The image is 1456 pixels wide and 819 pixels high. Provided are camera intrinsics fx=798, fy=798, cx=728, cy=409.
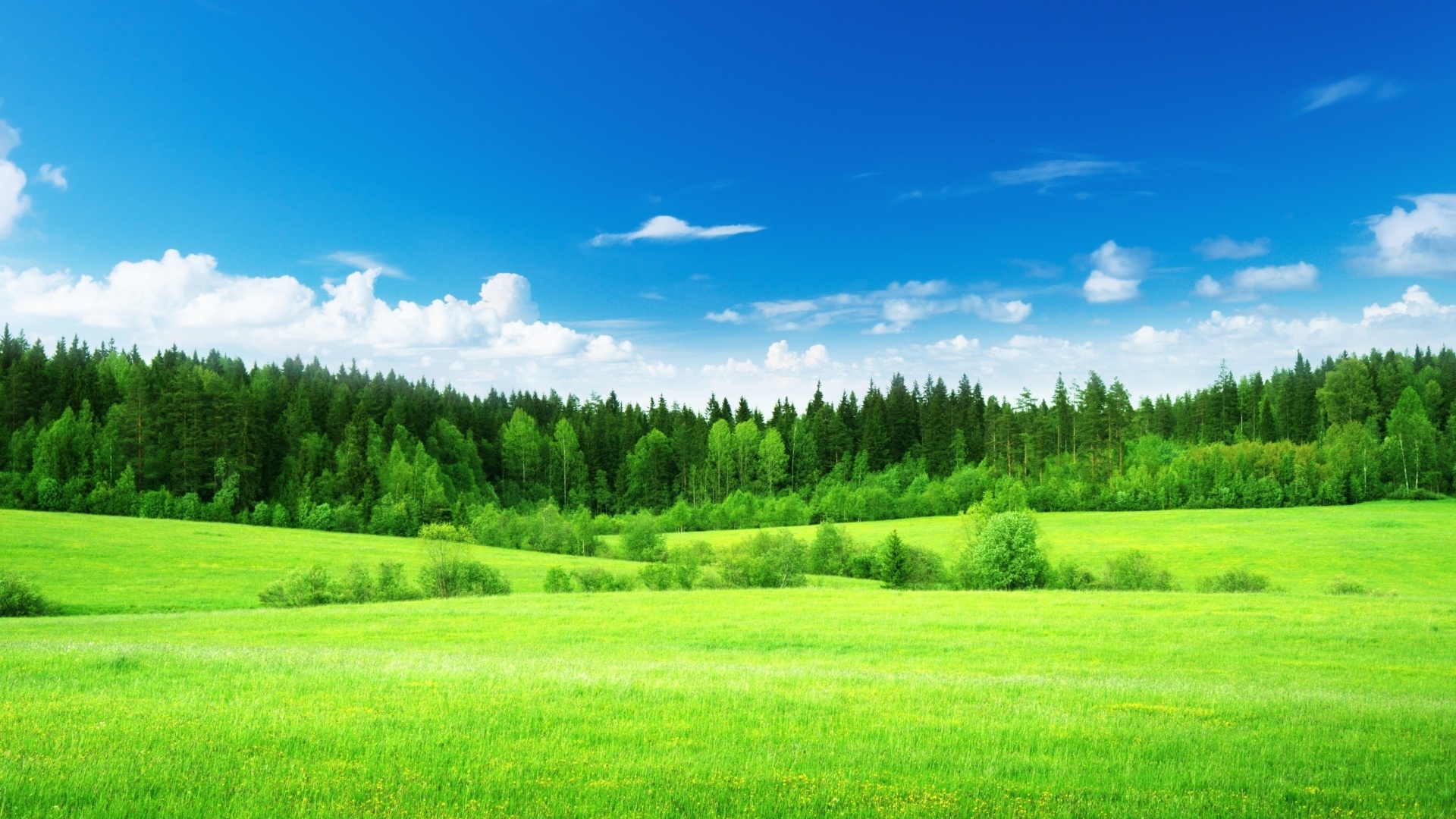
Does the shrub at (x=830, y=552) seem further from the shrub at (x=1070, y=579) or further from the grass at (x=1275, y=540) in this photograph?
the shrub at (x=1070, y=579)

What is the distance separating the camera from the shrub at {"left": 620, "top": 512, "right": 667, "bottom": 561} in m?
92.6

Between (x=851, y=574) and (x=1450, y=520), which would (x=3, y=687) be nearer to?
(x=851, y=574)

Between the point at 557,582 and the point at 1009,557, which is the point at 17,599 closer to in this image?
the point at 557,582

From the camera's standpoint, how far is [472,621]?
3934cm

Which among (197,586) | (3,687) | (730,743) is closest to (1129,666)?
(730,743)

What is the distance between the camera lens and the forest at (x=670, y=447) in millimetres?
105625

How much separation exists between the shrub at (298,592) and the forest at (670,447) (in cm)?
5030

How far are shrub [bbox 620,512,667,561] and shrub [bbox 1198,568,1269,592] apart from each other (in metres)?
54.5

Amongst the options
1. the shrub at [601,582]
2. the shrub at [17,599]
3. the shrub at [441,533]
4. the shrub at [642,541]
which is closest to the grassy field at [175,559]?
the shrub at [17,599]

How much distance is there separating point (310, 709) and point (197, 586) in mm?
57131

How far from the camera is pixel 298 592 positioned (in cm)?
5162

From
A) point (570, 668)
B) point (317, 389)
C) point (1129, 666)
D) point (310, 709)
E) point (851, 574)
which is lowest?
point (851, 574)

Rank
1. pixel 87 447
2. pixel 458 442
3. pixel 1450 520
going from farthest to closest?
pixel 458 442 < pixel 87 447 < pixel 1450 520

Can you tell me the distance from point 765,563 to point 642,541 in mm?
28620
